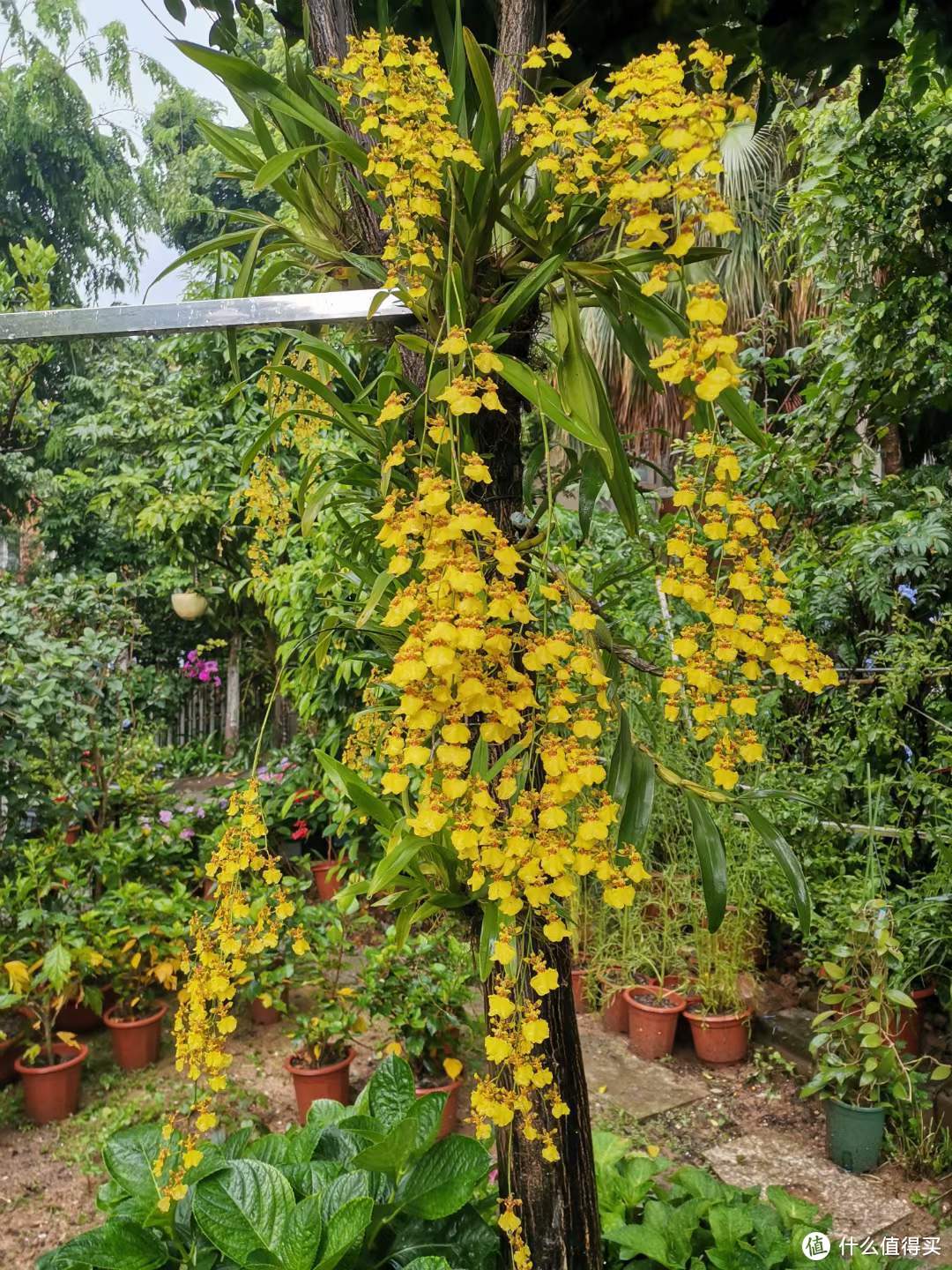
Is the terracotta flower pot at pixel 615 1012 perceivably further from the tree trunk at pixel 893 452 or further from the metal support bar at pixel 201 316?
the metal support bar at pixel 201 316

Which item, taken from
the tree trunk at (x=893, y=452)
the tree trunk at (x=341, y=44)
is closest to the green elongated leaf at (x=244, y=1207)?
the tree trunk at (x=341, y=44)

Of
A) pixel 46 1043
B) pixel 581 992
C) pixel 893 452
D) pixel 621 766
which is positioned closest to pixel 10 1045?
pixel 46 1043

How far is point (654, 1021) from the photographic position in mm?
2688

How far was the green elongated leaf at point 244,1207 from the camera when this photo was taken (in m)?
1.20

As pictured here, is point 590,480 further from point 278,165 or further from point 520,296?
point 278,165

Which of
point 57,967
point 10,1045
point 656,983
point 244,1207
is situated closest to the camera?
point 244,1207

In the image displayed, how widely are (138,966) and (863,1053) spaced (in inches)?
78.6

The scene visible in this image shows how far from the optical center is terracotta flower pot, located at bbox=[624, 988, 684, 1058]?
268 centimetres

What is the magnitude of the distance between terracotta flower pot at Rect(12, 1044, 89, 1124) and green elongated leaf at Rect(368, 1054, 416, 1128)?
145cm

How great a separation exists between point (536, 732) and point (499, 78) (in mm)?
677

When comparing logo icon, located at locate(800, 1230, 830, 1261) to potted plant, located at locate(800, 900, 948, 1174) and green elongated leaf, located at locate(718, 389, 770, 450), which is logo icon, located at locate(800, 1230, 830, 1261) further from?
green elongated leaf, located at locate(718, 389, 770, 450)

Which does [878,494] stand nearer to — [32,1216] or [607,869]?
[607,869]

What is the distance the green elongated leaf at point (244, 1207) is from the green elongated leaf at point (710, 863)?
738 mm

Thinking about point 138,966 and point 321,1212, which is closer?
point 321,1212
